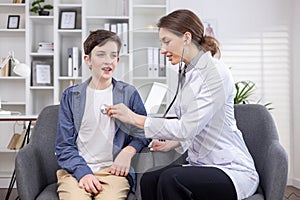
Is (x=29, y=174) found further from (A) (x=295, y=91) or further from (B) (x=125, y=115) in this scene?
(A) (x=295, y=91)

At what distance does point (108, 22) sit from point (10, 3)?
96 cm

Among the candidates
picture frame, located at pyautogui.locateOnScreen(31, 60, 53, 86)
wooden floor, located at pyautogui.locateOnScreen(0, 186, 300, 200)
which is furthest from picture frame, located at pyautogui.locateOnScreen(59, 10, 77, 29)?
wooden floor, located at pyautogui.locateOnScreen(0, 186, 300, 200)

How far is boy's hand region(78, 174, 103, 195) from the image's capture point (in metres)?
1.88

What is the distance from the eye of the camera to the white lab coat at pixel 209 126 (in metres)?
1.75

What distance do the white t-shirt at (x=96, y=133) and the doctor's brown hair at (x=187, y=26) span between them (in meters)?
0.32

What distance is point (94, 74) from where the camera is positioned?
1781mm

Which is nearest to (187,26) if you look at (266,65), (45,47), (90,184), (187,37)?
(187,37)

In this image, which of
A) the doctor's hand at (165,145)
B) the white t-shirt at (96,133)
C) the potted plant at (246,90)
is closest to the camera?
the white t-shirt at (96,133)

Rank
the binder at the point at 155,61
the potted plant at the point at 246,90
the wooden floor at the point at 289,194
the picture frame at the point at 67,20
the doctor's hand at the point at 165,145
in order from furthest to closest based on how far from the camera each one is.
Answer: the picture frame at the point at 67,20
the potted plant at the point at 246,90
the wooden floor at the point at 289,194
the doctor's hand at the point at 165,145
the binder at the point at 155,61

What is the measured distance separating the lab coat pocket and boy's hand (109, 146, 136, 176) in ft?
1.07

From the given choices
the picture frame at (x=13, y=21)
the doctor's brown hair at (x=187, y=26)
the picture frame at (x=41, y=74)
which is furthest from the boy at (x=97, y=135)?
the picture frame at (x=13, y=21)

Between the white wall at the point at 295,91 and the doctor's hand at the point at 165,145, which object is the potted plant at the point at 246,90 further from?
the doctor's hand at the point at 165,145

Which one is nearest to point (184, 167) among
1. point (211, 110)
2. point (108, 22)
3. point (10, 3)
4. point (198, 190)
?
point (198, 190)

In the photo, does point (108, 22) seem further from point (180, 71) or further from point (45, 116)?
point (180, 71)
